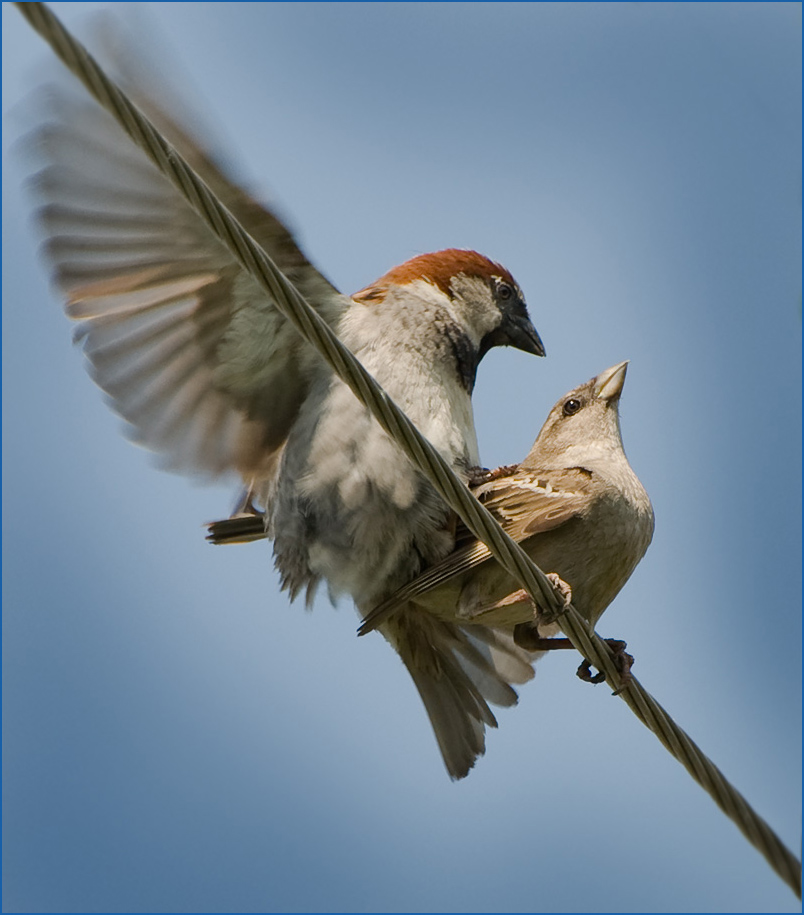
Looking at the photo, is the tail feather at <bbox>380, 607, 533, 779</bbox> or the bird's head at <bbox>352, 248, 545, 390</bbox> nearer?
the tail feather at <bbox>380, 607, 533, 779</bbox>

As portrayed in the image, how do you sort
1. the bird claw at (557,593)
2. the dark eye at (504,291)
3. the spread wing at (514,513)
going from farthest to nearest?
the dark eye at (504,291) < the spread wing at (514,513) < the bird claw at (557,593)

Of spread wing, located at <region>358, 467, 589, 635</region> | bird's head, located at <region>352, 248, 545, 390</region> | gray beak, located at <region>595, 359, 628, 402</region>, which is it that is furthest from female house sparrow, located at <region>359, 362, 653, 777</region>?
bird's head, located at <region>352, 248, 545, 390</region>

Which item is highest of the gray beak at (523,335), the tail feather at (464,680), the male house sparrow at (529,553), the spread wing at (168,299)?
the spread wing at (168,299)

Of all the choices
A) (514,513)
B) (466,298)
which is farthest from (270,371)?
(514,513)

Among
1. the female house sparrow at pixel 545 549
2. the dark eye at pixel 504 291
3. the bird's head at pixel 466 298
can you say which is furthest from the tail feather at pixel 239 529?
the dark eye at pixel 504 291

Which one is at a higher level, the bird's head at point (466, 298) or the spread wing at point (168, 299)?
the spread wing at point (168, 299)

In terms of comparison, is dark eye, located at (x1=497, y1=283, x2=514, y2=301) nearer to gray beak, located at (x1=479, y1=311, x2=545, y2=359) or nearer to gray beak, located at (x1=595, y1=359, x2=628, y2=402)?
gray beak, located at (x1=479, y1=311, x2=545, y2=359)

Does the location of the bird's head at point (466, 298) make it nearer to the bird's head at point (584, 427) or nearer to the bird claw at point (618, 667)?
the bird's head at point (584, 427)

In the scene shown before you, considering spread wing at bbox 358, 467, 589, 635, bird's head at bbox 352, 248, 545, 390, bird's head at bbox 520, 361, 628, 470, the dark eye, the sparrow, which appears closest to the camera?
spread wing at bbox 358, 467, 589, 635
